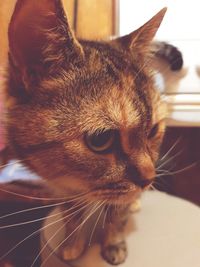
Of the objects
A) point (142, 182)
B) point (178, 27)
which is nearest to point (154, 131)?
point (142, 182)

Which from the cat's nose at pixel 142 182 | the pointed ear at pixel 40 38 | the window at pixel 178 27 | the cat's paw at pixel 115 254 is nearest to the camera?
the pointed ear at pixel 40 38

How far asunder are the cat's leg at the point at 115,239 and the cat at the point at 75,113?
4.5 inches

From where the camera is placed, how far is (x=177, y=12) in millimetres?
1303

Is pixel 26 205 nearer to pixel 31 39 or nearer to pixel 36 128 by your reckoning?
pixel 36 128

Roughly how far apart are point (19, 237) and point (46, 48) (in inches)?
17.9

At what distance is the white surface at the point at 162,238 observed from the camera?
2.32 ft

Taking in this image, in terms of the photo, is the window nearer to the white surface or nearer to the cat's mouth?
the white surface

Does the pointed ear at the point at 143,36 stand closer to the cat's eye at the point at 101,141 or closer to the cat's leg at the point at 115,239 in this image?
the cat's eye at the point at 101,141

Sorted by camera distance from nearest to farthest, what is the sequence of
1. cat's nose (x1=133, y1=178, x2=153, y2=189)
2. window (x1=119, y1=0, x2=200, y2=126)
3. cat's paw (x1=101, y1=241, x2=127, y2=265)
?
1. cat's nose (x1=133, y1=178, x2=153, y2=189)
2. cat's paw (x1=101, y1=241, x2=127, y2=265)
3. window (x1=119, y1=0, x2=200, y2=126)

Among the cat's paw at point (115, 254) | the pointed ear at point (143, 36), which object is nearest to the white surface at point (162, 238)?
the cat's paw at point (115, 254)

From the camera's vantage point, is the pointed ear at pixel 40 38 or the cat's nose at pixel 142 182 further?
the cat's nose at pixel 142 182

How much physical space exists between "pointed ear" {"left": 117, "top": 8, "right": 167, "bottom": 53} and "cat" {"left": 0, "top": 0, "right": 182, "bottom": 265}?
72 millimetres

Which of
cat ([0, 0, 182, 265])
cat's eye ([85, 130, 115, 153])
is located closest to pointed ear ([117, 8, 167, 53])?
cat ([0, 0, 182, 265])

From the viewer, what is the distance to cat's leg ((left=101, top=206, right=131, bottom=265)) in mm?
713
